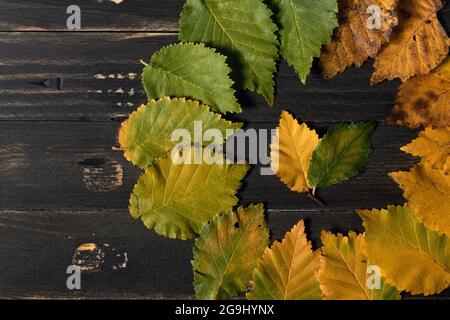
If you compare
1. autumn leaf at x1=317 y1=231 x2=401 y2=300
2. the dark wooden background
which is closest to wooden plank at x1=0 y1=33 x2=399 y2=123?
the dark wooden background

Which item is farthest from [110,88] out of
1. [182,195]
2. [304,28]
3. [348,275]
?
[348,275]

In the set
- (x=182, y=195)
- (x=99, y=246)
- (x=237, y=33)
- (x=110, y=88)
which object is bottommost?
(x=99, y=246)

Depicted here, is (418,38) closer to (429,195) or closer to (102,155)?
(429,195)

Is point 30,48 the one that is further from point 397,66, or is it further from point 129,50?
point 397,66

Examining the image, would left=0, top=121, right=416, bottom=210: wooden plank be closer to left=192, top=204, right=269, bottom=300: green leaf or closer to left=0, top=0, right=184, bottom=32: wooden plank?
left=192, top=204, right=269, bottom=300: green leaf

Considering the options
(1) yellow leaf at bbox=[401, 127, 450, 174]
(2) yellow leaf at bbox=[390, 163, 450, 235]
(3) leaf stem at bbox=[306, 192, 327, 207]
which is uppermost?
(1) yellow leaf at bbox=[401, 127, 450, 174]

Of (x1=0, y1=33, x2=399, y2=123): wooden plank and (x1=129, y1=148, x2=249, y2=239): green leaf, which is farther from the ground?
(x1=0, y1=33, x2=399, y2=123): wooden plank
